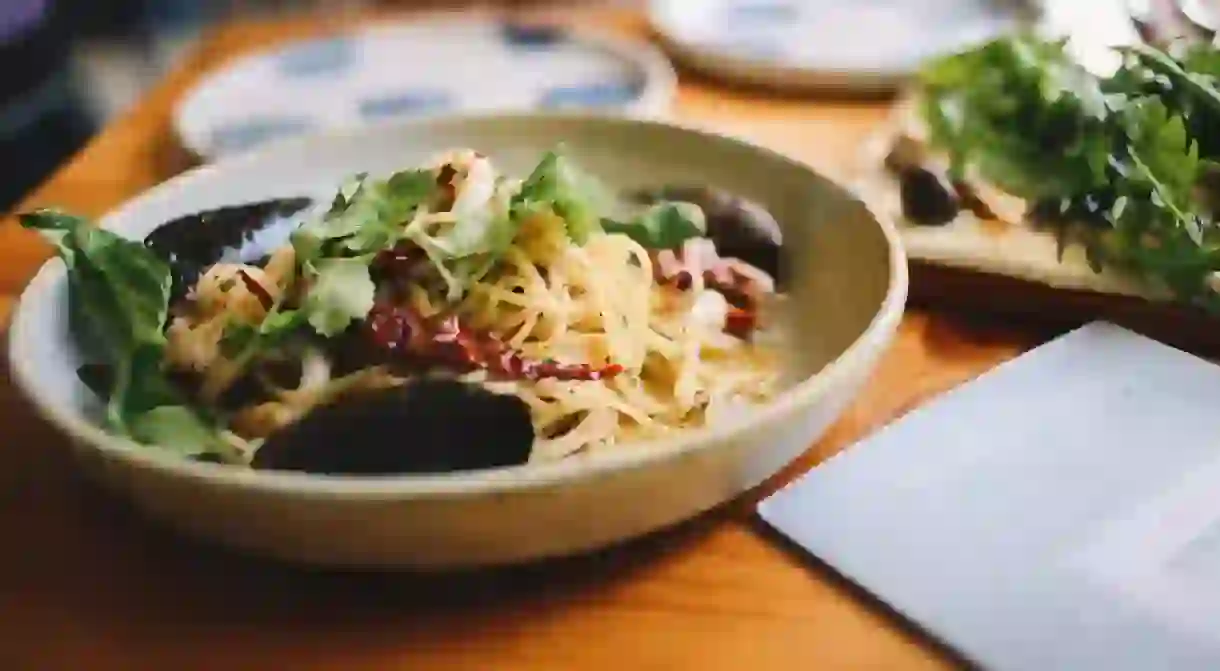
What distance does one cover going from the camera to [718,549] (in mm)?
622

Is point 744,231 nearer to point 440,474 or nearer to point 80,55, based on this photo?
point 440,474

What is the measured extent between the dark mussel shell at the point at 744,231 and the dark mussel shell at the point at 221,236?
264 millimetres

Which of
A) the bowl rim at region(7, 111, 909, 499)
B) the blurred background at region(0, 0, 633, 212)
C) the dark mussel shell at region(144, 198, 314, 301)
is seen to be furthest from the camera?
the blurred background at region(0, 0, 633, 212)

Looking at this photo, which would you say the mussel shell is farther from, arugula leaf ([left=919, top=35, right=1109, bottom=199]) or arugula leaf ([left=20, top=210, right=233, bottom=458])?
arugula leaf ([left=20, top=210, right=233, bottom=458])

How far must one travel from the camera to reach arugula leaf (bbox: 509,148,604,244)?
2.35ft

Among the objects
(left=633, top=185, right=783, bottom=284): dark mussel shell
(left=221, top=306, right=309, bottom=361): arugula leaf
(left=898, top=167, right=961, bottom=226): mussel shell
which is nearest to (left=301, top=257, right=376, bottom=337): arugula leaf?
(left=221, top=306, right=309, bottom=361): arugula leaf

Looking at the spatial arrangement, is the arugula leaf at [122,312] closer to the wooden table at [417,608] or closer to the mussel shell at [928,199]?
the wooden table at [417,608]

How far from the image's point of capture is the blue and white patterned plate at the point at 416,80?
1.15 meters

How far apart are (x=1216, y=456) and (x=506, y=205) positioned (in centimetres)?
39

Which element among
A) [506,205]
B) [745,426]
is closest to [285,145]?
[506,205]

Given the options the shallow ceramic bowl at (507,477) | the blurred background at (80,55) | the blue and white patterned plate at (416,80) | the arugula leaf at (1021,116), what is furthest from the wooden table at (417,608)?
the blurred background at (80,55)

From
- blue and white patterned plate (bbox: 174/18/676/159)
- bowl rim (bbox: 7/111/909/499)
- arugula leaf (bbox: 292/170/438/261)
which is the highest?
arugula leaf (bbox: 292/170/438/261)

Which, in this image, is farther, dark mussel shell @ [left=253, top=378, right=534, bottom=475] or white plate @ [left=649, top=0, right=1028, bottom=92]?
white plate @ [left=649, top=0, right=1028, bottom=92]

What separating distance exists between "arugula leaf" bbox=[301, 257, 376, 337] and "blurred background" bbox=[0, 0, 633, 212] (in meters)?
0.92
